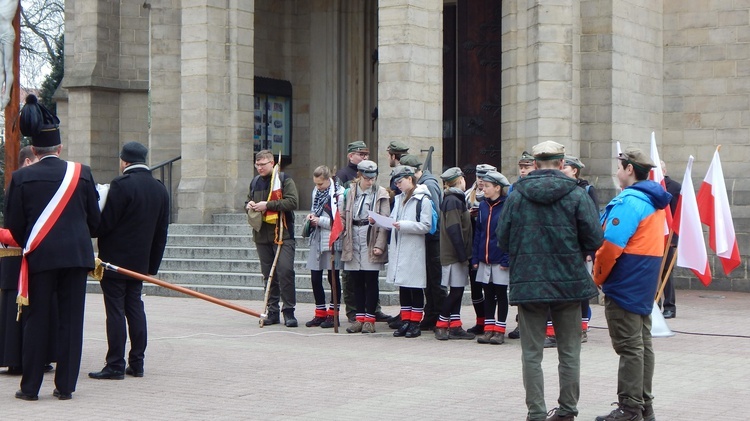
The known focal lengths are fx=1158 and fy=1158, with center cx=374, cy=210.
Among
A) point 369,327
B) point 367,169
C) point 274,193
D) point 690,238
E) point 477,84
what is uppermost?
point 477,84

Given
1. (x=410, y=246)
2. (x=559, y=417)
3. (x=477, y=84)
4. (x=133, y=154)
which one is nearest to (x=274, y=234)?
(x=410, y=246)

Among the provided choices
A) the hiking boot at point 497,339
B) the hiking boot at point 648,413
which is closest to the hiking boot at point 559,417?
the hiking boot at point 648,413

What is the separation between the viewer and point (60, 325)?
339 inches

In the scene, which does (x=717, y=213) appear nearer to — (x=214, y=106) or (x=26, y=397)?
(x=26, y=397)

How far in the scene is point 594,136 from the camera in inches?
706

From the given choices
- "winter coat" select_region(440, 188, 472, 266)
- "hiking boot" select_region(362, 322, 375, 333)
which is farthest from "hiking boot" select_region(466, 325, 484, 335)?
"hiking boot" select_region(362, 322, 375, 333)

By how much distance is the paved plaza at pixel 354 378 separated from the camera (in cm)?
796

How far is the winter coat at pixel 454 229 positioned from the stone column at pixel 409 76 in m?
4.67

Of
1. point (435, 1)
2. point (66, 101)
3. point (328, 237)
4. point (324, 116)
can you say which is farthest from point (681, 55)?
point (66, 101)

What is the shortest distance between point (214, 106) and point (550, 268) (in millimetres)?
11843

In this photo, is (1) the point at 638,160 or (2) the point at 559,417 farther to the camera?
(1) the point at 638,160

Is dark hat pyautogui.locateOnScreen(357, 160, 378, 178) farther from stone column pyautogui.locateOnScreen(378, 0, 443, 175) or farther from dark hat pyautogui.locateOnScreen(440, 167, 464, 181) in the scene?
stone column pyautogui.locateOnScreen(378, 0, 443, 175)

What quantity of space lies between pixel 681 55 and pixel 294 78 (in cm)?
694

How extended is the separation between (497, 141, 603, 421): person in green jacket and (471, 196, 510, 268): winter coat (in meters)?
3.82
